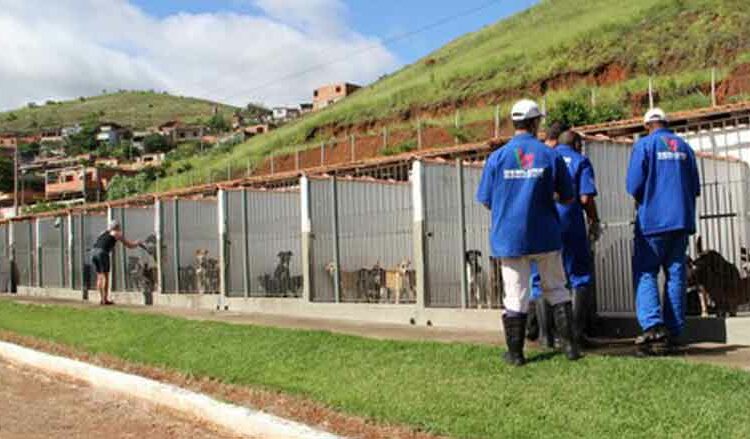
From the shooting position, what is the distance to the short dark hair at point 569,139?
7429 millimetres

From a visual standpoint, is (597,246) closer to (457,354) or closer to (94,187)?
(457,354)

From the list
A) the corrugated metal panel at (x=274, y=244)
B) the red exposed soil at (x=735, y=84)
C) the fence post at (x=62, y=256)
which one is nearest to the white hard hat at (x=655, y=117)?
the corrugated metal panel at (x=274, y=244)

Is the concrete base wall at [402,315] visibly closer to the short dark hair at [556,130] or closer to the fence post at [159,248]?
the fence post at [159,248]

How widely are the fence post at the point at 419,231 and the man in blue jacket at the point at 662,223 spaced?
3.98 m

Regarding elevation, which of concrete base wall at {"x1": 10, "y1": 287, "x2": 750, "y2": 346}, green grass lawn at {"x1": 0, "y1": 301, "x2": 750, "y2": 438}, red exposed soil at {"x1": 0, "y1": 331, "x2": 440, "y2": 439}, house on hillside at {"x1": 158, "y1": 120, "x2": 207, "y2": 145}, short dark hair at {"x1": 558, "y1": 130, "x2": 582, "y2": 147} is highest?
house on hillside at {"x1": 158, "y1": 120, "x2": 207, "y2": 145}

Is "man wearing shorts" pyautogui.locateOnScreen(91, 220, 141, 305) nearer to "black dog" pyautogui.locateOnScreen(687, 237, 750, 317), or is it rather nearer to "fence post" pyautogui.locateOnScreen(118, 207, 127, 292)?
"fence post" pyautogui.locateOnScreen(118, 207, 127, 292)

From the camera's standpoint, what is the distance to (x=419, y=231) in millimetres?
10992

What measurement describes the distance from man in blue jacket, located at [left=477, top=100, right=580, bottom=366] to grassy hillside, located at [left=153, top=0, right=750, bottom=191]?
78.0 feet

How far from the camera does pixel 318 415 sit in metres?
6.29

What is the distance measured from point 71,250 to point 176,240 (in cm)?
485

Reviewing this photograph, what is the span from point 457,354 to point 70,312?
9.09 m

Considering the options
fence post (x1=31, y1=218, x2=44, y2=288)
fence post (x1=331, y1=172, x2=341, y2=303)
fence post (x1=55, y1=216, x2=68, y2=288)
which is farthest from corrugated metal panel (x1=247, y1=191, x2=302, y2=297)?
fence post (x1=31, y1=218, x2=44, y2=288)

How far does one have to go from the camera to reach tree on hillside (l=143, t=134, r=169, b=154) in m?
134

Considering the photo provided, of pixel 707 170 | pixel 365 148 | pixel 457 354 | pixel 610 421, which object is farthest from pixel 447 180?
pixel 365 148
